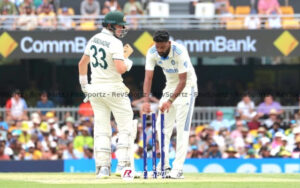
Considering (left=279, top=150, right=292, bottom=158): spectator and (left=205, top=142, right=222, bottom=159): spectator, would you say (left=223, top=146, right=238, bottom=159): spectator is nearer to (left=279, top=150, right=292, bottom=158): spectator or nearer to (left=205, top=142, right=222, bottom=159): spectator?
(left=205, top=142, right=222, bottom=159): spectator

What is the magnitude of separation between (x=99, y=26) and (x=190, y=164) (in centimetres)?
547

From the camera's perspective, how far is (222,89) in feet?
78.8

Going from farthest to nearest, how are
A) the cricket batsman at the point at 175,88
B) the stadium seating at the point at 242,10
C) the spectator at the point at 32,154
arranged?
the stadium seating at the point at 242,10, the spectator at the point at 32,154, the cricket batsman at the point at 175,88

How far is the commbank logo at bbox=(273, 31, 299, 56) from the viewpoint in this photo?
21.3 meters

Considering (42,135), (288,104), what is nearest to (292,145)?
(288,104)

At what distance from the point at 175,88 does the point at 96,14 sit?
10727mm

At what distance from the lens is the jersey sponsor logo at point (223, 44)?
21484 mm

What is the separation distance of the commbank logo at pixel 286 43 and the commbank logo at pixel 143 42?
3.14 metres

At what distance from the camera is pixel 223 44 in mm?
21562

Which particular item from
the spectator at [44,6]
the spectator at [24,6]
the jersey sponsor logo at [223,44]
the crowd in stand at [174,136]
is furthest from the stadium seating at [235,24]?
the spectator at [24,6]

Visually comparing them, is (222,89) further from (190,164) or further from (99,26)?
(190,164)

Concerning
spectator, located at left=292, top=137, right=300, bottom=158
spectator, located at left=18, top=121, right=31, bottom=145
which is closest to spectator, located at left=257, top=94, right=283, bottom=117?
spectator, located at left=292, top=137, right=300, bottom=158

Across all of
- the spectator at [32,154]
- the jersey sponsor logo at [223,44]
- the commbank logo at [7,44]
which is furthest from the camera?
the jersey sponsor logo at [223,44]

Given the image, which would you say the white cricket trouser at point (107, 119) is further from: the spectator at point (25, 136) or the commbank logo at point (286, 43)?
the commbank logo at point (286, 43)
